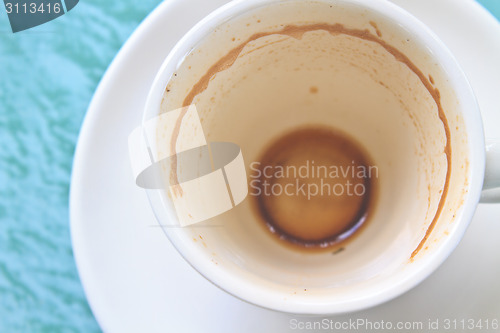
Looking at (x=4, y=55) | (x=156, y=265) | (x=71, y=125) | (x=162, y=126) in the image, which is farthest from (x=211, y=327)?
(x=4, y=55)

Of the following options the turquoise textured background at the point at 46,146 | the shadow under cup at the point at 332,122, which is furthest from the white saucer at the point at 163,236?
the turquoise textured background at the point at 46,146

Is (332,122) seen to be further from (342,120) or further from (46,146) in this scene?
(46,146)

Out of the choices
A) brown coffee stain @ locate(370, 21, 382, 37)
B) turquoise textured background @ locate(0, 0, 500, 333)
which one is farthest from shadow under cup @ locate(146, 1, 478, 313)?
turquoise textured background @ locate(0, 0, 500, 333)

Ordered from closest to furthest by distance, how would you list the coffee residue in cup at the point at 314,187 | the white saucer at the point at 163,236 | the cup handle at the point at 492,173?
the cup handle at the point at 492,173 → the white saucer at the point at 163,236 → the coffee residue in cup at the point at 314,187

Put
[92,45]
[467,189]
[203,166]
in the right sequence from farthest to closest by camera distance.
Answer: [92,45] < [203,166] < [467,189]

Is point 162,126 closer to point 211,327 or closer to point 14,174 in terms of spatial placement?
point 211,327

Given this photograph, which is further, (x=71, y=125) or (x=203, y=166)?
(x=71, y=125)

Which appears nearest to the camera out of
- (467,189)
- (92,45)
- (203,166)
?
(467,189)

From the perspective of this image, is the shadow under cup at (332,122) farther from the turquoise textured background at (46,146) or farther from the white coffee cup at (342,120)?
the turquoise textured background at (46,146)

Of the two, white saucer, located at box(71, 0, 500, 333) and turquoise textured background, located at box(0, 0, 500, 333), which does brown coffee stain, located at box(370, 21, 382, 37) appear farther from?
turquoise textured background, located at box(0, 0, 500, 333)
